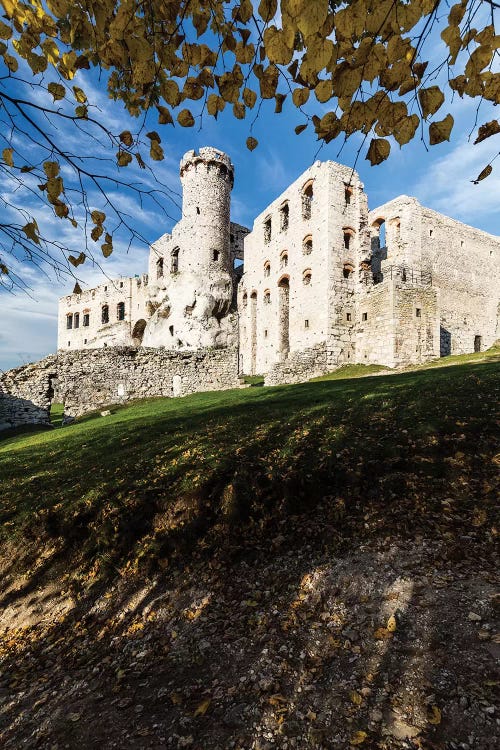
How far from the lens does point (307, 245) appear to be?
25375 millimetres

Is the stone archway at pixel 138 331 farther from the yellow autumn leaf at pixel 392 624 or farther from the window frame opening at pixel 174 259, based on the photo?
the yellow autumn leaf at pixel 392 624

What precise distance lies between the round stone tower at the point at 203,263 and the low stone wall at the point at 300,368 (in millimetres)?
11923

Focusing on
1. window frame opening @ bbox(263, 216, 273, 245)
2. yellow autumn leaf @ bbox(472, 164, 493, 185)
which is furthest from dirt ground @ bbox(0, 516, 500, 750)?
window frame opening @ bbox(263, 216, 273, 245)

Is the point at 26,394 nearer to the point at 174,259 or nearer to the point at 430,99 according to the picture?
the point at 430,99

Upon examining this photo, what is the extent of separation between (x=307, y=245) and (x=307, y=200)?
3256 mm

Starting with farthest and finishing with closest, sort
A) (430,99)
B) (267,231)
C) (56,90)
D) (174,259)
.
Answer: (174,259), (267,231), (56,90), (430,99)

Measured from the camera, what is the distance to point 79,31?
258 centimetres

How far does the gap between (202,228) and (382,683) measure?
3431 centimetres

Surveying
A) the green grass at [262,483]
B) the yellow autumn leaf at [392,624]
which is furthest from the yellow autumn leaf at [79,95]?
the yellow autumn leaf at [392,624]

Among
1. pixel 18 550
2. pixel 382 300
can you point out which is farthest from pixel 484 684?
pixel 382 300

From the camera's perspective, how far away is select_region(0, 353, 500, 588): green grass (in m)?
4.33

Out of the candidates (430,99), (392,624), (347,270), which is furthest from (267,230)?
(392,624)

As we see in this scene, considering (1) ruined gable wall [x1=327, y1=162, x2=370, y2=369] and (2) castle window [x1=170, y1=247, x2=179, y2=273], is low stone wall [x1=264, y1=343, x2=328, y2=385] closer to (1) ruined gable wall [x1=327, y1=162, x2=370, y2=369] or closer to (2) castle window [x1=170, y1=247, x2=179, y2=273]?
(1) ruined gable wall [x1=327, y1=162, x2=370, y2=369]

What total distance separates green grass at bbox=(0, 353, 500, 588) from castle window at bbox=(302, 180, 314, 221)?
20925 millimetres
